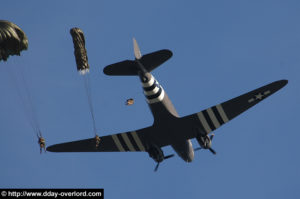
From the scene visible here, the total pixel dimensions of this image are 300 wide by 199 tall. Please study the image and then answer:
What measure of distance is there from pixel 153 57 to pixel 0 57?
13999mm

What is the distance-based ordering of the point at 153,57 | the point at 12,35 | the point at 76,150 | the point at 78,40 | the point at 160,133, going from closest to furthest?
1. the point at 12,35
2. the point at 78,40
3. the point at 153,57
4. the point at 160,133
5. the point at 76,150

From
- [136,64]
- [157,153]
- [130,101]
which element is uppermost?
[136,64]

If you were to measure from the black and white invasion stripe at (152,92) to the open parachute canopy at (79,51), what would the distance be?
10.2 meters

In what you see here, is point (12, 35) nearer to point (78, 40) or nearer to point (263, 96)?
point (78, 40)

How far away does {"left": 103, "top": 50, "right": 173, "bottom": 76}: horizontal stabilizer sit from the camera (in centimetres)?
4441

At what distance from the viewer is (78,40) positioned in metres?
35.7

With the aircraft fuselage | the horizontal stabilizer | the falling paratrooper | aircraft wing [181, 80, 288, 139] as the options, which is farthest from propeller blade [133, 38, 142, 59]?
aircraft wing [181, 80, 288, 139]

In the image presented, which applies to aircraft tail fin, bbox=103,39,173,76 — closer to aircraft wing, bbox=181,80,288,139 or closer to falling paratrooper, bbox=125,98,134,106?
falling paratrooper, bbox=125,98,134,106

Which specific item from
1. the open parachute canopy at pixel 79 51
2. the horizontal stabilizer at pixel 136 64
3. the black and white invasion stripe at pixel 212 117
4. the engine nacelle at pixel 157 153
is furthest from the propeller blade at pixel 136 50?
the open parachute canopy at pixel 79 51

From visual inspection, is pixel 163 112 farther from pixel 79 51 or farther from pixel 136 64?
pixel 79 51

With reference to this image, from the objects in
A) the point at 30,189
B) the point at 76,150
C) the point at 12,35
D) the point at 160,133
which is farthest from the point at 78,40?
the point at 76,150

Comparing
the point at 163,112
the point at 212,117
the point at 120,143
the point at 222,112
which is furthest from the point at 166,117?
the point at 120,143

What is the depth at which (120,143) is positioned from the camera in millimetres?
51031

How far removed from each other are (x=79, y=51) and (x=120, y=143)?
17.0 metres
